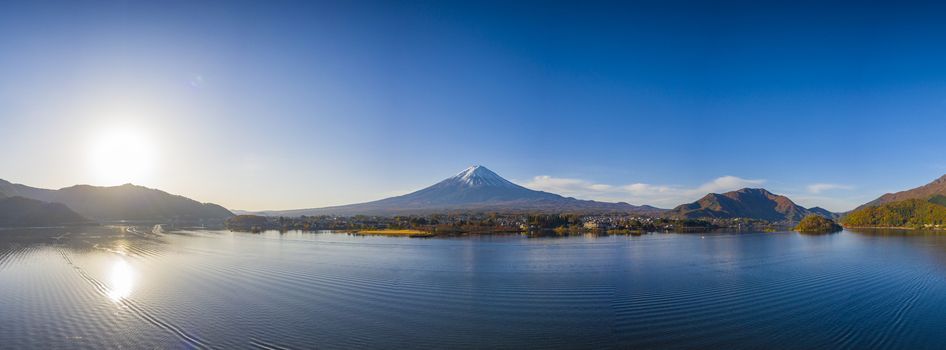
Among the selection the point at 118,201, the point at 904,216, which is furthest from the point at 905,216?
the point at 118,201

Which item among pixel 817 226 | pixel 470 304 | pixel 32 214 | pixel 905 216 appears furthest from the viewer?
pixel 905 216

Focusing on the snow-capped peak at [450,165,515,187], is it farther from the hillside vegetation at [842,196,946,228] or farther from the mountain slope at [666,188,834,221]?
the hillside vegetation at [842,196,946,228]

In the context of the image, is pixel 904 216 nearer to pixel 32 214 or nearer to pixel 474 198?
pixel 474 198

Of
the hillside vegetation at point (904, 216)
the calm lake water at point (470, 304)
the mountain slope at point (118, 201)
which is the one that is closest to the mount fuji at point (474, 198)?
the mountain slope at point (118, 201)

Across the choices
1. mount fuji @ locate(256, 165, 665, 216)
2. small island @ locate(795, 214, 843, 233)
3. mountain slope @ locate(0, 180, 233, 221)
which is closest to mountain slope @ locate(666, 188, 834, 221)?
mount fuji @ locate(256, 165, 665, 216)

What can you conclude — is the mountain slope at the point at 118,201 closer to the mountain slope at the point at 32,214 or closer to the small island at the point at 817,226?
the mountain slope at the point at 32,214
